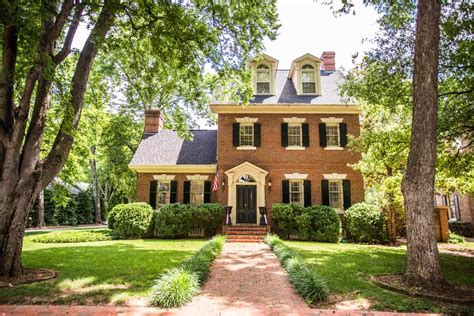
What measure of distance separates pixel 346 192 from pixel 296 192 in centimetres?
251

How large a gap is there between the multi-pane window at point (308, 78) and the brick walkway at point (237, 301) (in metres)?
12.0

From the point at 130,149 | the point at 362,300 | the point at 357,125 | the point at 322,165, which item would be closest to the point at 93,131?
the point at 130,149

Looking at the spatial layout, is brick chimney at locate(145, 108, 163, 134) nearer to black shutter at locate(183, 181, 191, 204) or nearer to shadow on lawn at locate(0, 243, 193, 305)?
black shutter at locate(183, 181, 191, 204)

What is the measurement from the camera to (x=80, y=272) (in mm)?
7145

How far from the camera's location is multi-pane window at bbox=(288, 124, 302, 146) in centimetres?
1655

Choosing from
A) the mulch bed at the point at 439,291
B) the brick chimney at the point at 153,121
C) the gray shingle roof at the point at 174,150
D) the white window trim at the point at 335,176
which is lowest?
the mulch bed at the point at 439,291

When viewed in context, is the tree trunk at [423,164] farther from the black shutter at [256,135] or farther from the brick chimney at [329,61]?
the brick chimney at [329,61]

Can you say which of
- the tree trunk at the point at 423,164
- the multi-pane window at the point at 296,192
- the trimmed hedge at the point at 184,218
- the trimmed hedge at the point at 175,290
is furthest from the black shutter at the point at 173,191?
the tree trunk at the point at 423,164

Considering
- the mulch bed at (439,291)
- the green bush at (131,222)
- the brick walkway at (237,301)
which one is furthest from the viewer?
the green bush at (131,222)

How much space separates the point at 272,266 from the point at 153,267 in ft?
9.82

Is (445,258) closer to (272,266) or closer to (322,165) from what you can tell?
(272,266)

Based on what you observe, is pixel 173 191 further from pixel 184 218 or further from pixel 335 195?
pixel 335 195

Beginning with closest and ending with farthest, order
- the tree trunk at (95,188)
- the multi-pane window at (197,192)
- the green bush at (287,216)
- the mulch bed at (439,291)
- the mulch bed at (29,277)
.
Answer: the mulch bed at (439,291), the mulch bed at (29,277), the green bush at (287,216), the multi-pane window at (197,192), the tree trunk at (95,188)

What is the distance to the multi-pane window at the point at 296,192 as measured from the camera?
16.1 m
